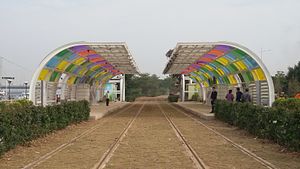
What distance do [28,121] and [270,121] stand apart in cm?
708

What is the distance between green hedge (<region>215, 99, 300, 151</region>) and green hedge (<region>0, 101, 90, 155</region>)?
7.00 m

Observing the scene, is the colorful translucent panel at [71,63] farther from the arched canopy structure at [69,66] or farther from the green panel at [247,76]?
the green panel at [247,76]

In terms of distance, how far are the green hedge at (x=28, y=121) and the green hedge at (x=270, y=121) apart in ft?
23.0

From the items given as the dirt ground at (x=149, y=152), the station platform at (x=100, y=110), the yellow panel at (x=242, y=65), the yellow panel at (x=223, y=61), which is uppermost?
the yellow panel at (x=223, y=61)

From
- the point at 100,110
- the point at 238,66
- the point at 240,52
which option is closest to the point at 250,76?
the point at 238,66

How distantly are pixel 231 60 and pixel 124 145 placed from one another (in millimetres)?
15605

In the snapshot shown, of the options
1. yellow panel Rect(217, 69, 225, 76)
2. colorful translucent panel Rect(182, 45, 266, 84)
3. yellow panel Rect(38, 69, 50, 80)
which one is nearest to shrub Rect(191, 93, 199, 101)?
yellow panel Rect(217, 69, 225, 76)

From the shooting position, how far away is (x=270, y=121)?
12.8 meters

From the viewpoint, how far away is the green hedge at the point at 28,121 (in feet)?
34.0

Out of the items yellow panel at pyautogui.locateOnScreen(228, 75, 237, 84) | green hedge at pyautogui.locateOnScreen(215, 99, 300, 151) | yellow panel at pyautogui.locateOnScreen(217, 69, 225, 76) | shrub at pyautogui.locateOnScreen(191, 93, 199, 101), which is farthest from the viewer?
shrub at pyautogui.locateOnScreen(191, 93, 199, 101)

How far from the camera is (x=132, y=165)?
29.4 feet

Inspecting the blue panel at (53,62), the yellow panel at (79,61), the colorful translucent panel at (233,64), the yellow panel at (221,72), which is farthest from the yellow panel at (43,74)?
the yellow panel at (221,72)

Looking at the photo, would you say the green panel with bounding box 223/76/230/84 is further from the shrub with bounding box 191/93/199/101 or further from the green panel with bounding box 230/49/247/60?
the shrub with bounding box 191/93/199/101

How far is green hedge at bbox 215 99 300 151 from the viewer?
10.8 metres
